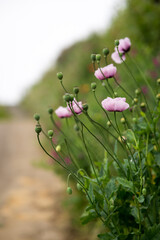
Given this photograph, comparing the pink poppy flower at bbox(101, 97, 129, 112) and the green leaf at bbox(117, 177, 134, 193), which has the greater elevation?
the pink poppy flower at bbox(101, 97, 129, 112)

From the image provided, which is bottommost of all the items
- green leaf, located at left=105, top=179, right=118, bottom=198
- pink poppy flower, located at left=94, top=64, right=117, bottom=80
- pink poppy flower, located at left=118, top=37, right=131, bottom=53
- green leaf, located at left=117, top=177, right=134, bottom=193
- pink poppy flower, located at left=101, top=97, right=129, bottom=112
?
green leaf, located at left=117, top=177, right=134, bottom=193

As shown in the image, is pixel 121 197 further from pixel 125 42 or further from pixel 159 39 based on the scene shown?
pixel 159 39

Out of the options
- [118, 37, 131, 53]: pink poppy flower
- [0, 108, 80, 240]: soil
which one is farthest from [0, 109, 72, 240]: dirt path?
[118, 37, 131, 53]: pink poppy flower

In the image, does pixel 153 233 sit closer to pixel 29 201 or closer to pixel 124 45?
pixel 124 45

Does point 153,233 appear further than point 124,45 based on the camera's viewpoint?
No

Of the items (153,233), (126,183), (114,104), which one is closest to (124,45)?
(114,104)

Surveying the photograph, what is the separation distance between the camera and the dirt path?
289cm

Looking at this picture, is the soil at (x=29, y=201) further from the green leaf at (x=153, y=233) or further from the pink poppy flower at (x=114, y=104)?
the pink poppy flower at (x=114, y=104)

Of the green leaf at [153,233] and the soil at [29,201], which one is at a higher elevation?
the soil at [29,201]

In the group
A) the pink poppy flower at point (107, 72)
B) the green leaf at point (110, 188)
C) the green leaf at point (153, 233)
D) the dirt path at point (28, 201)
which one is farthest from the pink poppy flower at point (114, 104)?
the dirt path at point (28, 201)

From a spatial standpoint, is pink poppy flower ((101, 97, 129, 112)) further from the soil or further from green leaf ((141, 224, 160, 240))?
the soil

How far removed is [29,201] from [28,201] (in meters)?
0.01

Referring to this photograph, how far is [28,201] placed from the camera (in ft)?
12.0

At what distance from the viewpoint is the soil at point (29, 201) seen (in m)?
2.89
